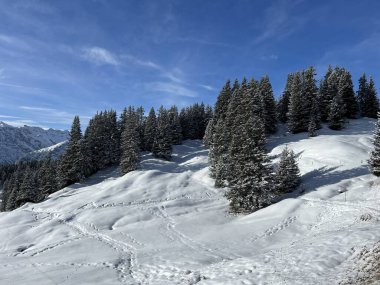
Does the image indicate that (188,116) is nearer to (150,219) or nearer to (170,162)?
(170,162)

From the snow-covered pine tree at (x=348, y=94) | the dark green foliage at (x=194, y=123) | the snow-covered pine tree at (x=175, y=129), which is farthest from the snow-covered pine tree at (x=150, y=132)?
the snow-covered pine tree at (x=348, y=94)

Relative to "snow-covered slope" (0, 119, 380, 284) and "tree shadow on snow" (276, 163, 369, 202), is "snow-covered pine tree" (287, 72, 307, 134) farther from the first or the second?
"tree shadow on snow" (276, 163, 369, 202)

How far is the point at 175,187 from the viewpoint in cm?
5244

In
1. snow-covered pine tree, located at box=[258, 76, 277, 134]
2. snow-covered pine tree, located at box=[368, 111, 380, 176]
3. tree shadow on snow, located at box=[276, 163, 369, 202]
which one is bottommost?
tree shadow on snow, located at box=[276, 163, 369, 202]

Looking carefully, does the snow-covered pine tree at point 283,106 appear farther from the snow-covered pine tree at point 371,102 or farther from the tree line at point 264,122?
the snow-covered pine tree at point 371,102

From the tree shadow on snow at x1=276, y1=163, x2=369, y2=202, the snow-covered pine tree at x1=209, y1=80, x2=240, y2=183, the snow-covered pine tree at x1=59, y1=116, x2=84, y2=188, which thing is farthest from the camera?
the snow-covered pine tree at x1=59, y1=116, x2=84, y2=188

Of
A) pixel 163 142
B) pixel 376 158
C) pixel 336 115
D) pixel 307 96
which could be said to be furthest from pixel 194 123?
pixel 376 158

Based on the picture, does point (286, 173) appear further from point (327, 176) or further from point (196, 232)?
point (196, 232)

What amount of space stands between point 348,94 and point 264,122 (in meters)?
26.3

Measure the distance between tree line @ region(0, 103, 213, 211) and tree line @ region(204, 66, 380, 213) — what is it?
13173 millimetres

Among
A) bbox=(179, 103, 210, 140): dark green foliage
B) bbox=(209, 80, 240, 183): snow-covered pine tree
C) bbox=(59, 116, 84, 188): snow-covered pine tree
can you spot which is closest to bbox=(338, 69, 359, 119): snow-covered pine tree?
bbox=(209, 80, 240, 183): snow-covered pine tree

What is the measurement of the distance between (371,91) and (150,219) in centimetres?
7232

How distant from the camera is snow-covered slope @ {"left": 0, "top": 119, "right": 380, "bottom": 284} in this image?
17.1 metres

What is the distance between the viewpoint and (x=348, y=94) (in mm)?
79938
